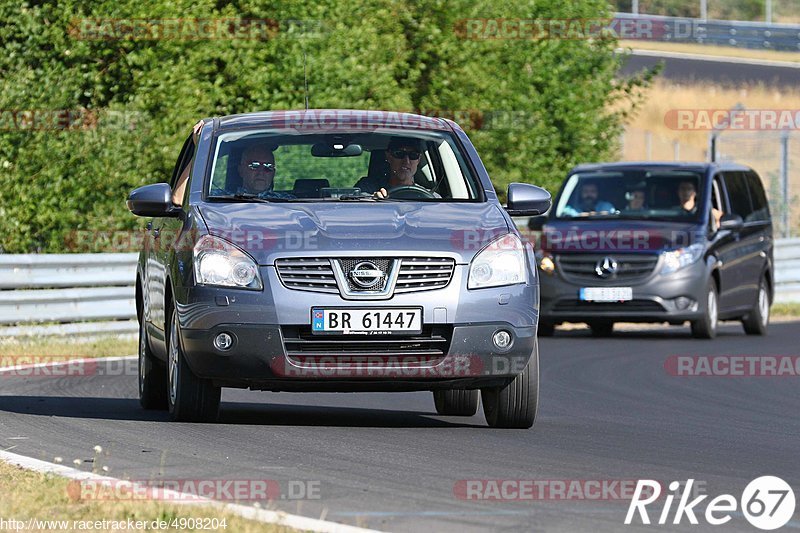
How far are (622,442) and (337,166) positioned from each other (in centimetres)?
1276

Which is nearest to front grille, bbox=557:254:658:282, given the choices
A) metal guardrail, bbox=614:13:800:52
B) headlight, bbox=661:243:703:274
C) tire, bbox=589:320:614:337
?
headlight, bbox=661:243:703:274

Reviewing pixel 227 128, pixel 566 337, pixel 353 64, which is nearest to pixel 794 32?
pixel 353 64

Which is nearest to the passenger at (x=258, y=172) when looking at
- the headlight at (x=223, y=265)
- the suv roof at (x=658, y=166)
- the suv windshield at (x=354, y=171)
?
the suv windshield at (x=354, y=171)

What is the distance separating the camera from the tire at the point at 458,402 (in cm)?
1103

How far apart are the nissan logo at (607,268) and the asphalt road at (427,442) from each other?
15.9 ft

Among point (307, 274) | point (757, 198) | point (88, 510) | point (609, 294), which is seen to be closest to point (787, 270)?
point (757, 198)

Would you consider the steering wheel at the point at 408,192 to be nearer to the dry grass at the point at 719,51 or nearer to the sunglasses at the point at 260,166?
the sunglasses at the point at 260,166

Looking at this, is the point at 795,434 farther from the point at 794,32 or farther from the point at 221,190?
the point at 794,32

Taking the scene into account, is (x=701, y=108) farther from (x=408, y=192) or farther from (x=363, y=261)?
(x=363, y=261)

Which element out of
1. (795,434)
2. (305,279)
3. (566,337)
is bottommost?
(566,337)

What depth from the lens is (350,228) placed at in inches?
375

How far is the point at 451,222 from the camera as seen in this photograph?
9.75 metres

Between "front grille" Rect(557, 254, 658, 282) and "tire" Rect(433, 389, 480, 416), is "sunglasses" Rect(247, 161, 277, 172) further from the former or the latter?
"front grille" Rect(557, 254, 658, 282)

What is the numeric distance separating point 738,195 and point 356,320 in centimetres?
1238
